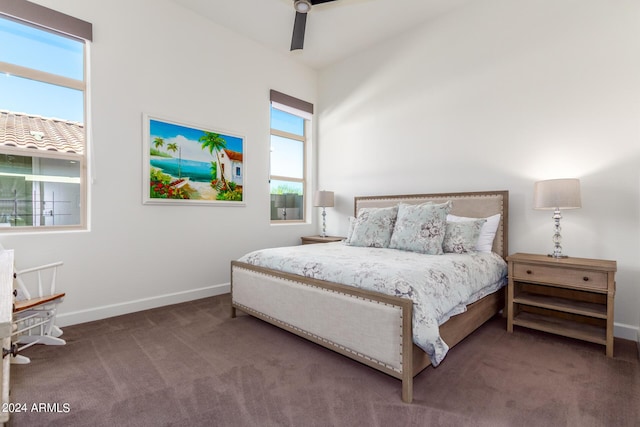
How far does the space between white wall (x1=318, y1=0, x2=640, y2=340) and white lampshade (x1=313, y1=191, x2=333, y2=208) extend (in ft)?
1.57

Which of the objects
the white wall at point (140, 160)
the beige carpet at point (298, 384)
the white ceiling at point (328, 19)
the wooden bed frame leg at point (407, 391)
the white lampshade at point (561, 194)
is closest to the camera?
the beige carpet at point (298, 384)

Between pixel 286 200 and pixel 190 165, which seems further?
pixel 286 200

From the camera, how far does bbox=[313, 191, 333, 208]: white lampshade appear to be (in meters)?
4.44

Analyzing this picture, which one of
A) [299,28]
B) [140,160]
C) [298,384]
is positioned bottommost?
[298,384]

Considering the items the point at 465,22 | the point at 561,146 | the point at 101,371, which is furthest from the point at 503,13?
the point at 101,371

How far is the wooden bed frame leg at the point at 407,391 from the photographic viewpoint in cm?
167

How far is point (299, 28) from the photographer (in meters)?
2.60

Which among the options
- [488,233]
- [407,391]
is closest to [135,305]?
[407,391]

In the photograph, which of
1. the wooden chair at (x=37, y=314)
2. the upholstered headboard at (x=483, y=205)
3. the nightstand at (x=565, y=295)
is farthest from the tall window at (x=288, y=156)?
the nightstand at (x=565, y=295)

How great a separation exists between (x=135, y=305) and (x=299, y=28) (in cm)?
299

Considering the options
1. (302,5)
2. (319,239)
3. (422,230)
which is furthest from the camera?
(319,239)

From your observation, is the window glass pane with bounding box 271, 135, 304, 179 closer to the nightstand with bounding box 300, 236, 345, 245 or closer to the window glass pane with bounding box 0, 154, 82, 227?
the nightstand with bounding box 300, 236, 345, 245

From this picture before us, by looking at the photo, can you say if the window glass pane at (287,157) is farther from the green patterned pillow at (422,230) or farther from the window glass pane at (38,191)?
the window glass pane at (38,191)

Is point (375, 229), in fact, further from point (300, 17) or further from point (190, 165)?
point (190, 165)
